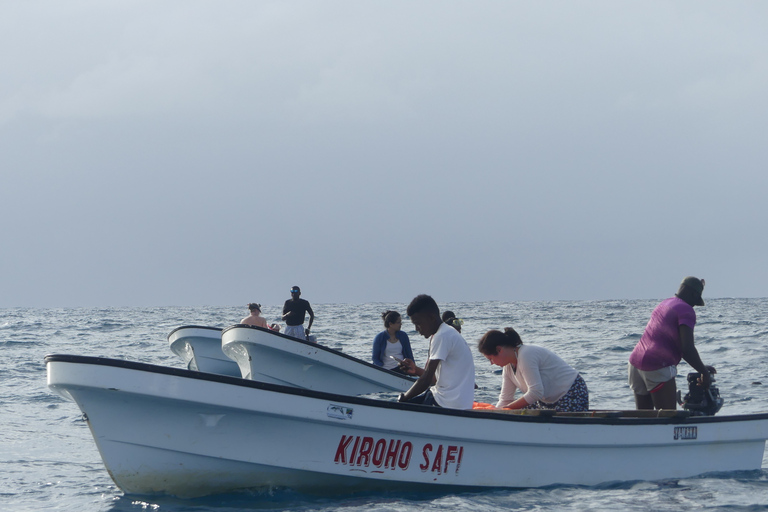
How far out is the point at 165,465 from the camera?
21.0 feet

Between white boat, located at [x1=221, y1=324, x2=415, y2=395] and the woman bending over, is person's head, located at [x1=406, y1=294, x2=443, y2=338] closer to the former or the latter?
the woman bending over

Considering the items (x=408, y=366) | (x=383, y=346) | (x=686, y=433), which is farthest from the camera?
(x=383, y=346)

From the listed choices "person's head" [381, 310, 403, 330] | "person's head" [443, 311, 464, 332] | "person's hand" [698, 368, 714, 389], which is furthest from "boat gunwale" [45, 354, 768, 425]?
"person's head" [381, 310, 403, 330]

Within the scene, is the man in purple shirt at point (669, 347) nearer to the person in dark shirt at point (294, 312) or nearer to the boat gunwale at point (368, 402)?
the boat gunwale at point (368, 402)

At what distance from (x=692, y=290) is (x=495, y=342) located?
6.97 ft

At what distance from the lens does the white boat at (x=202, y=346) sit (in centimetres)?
1617

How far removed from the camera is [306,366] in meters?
12.9

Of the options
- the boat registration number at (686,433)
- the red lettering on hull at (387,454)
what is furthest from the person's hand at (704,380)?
the red lettering on hull at (387,454)

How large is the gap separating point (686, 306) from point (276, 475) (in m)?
4.27

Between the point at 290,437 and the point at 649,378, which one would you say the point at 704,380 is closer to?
the point at 649,378

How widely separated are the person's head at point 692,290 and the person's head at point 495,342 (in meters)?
1.82

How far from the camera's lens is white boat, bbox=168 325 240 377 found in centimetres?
1617

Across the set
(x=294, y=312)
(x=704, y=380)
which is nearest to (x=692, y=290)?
(x=704, y=380)

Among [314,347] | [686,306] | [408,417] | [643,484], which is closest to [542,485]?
[643,484]
